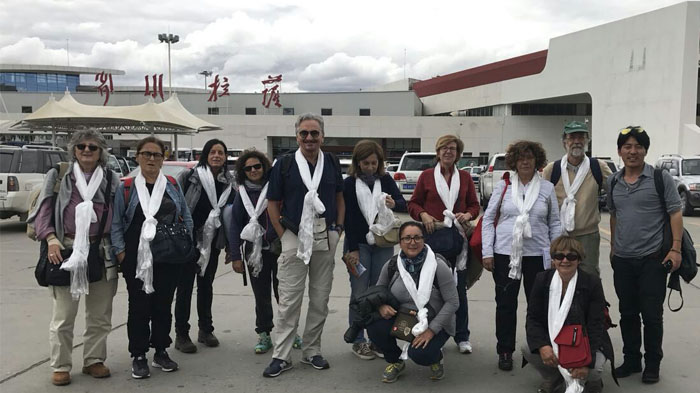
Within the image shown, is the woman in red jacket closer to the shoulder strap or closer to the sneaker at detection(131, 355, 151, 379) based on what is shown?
the shoulder strap

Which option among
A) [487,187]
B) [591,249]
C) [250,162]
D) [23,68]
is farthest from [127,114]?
[23,68]

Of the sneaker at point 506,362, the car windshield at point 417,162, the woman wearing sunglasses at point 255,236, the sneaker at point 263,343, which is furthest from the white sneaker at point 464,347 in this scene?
the car windshield at point 417,162

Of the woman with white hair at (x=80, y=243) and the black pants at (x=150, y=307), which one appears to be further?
the black pants at (x=150, y=307)

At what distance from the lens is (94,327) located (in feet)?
13.6

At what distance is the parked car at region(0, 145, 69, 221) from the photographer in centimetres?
1144

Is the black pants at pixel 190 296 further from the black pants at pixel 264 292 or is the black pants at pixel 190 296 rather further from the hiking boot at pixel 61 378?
the hiking boot at pixel 61 378

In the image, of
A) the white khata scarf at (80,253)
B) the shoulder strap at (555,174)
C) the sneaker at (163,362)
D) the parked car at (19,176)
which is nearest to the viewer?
the white khata scarf at (80,253)

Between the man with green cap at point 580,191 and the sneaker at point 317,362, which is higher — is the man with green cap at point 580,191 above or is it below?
above

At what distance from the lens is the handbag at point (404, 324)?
156 inches

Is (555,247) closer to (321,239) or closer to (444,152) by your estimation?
(444,152)

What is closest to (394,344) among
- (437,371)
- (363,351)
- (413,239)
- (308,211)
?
(437,371)

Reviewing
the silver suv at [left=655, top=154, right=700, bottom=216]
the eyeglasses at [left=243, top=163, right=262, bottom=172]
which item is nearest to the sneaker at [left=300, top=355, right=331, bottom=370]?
the eyeglasses at [left=243, top=163, right=262, bottom=172]

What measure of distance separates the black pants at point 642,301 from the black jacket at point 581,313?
0.53m

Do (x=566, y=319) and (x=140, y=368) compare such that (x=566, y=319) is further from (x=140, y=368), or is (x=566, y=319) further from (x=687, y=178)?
(x=687, y=178)
